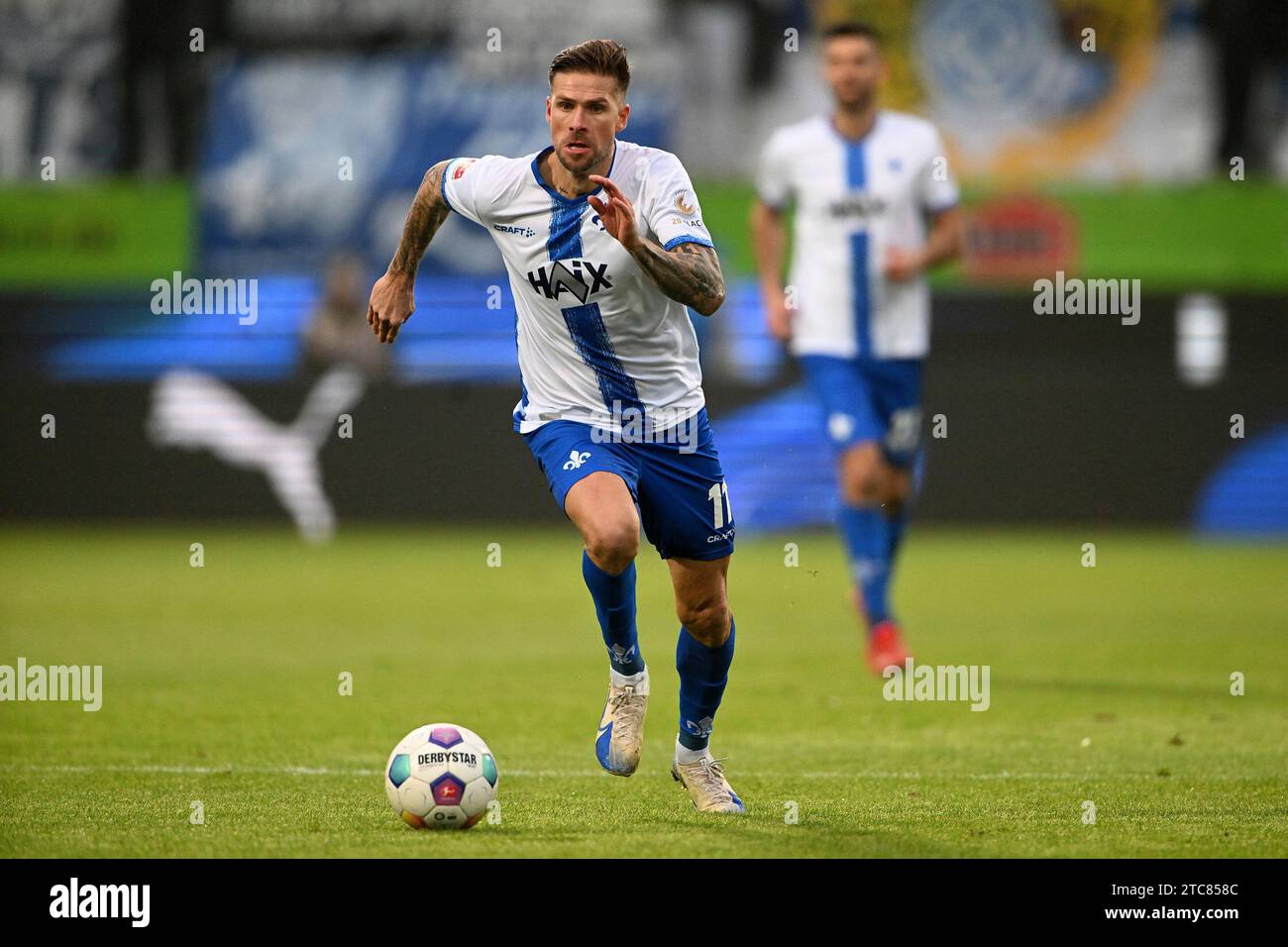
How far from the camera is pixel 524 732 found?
789 cm

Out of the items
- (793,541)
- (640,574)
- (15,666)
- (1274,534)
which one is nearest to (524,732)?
(15,666)

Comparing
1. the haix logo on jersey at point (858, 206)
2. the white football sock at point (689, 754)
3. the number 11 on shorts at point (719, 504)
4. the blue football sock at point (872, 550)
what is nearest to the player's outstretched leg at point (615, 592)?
the white football sock at point (689, 754)

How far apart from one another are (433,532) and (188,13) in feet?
22.0

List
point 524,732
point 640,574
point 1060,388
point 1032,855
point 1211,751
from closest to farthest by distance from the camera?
point 1032,855 < point 1211,751 < point 524,732 < point 640,574 < point 1060,388

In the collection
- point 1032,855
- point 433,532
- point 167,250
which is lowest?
point 1032,855

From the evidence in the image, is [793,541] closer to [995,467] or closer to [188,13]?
[995,467]

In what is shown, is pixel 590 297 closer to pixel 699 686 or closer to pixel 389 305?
pixel 389 305

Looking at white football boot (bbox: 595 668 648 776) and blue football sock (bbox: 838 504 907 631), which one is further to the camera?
blue football sock (bbox: 838 504 907 631)

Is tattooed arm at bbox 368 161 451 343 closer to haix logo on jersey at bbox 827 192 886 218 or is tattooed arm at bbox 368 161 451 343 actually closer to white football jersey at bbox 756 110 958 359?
white football jersey at bbox 756 110 958 359

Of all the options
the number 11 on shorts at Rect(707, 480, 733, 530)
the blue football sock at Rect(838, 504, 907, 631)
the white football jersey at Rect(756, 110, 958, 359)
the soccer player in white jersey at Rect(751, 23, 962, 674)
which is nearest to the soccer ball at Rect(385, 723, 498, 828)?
the number 11 on shorts at Rect(707, 480, 733, 530)

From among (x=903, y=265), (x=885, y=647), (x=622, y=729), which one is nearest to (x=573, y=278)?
(x=622, y=729)

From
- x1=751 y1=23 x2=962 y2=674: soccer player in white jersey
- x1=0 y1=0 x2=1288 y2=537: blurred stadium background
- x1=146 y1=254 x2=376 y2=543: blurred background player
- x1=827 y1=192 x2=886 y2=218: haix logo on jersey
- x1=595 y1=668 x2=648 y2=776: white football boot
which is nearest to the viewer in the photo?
x1=595 y1=668 x2=648 y2=776: white football boot

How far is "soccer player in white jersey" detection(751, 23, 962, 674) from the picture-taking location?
989 cm
